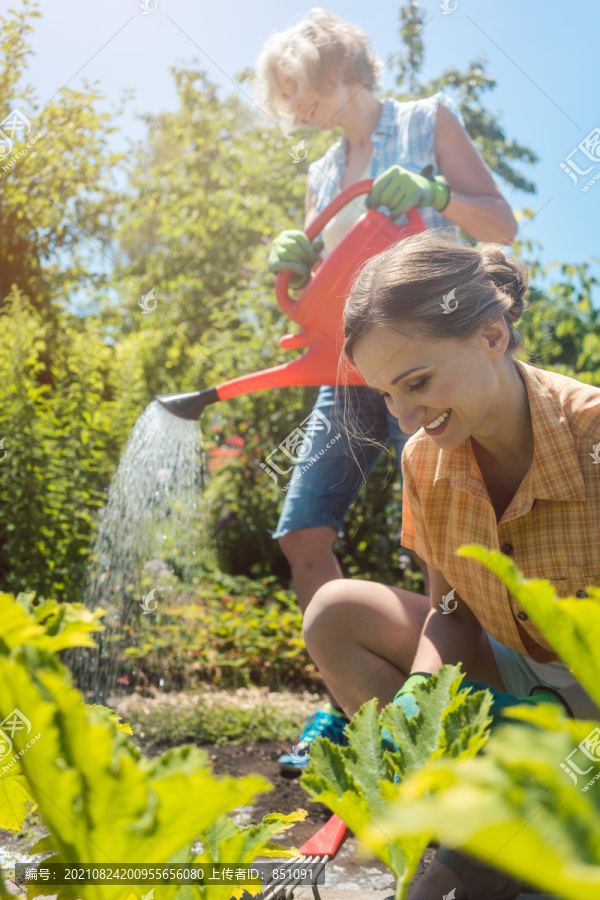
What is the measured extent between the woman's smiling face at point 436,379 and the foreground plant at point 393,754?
2.49ft

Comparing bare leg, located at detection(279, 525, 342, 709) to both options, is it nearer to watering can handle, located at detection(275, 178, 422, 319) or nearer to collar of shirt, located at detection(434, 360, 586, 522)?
watering can handle, located at detection(275, 178, 422, 319)

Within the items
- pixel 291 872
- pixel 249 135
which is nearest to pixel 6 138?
pixel 249 135

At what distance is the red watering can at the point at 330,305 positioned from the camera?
197 cm

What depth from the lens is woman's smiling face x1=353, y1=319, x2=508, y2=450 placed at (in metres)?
1.26

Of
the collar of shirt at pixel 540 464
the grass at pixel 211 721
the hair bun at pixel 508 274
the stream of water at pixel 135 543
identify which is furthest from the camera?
the stream of water at pixel 135 543

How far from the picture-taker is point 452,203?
2035mm

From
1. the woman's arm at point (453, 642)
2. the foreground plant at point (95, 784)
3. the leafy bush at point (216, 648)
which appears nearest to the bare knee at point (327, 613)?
the woman's arm at point (453, 642)

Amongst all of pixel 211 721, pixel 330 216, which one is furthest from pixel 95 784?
pixel 211 721

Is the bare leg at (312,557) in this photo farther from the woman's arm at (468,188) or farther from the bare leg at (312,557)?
the woman's arm at (468,188)

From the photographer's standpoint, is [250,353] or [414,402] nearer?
[414,402]

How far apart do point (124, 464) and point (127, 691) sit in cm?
110

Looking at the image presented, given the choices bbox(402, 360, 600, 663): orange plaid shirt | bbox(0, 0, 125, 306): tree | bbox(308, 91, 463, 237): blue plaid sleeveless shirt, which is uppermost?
bbox(0, 0, 125, 306): tree

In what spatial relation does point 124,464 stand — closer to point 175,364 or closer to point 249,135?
point 175,364

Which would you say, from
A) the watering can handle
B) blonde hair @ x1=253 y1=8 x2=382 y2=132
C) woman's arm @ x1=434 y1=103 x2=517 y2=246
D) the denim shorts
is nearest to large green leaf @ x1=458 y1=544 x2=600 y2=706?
the denim shorts
